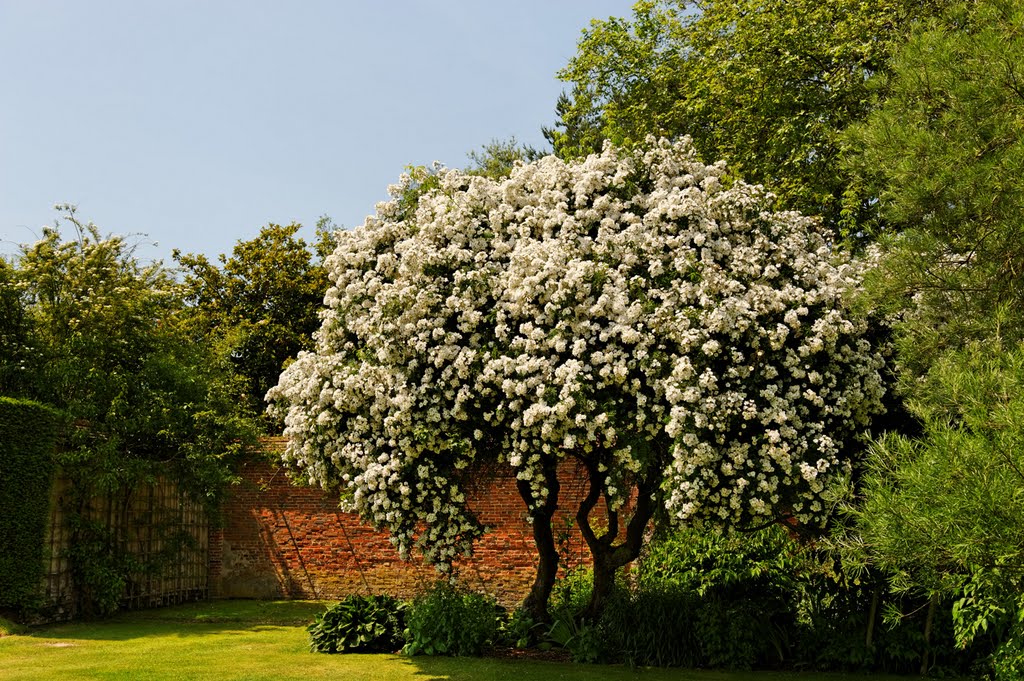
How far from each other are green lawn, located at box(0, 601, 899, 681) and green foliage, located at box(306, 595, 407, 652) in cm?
24

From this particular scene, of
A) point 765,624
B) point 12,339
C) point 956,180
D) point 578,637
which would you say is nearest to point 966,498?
point 956,180

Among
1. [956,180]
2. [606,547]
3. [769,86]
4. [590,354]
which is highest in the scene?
[769,86]

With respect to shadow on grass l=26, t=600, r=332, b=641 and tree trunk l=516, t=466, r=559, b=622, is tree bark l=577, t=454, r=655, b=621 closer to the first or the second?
tree trunk l=516, t=466, r=559, b=622

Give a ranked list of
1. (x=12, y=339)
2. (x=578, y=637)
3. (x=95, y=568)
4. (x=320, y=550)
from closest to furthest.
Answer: (x=578, y=637), (x=95, y=568), (x=12, y=339), (x=320, y=550)

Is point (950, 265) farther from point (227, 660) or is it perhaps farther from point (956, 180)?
point (227, 660)

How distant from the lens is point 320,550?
16.7m

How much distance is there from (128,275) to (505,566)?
7.85 metres

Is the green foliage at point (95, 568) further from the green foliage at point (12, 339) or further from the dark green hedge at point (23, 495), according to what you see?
the green foliage at point (12, 339)

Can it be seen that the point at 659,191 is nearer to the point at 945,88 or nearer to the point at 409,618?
the point at 945,88

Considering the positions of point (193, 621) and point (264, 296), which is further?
point (264, 296)

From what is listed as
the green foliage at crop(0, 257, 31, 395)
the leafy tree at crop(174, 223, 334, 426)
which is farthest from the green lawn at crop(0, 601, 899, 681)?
the leafy tree at crop(174, 223, 334, 426)

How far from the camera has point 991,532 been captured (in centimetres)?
529

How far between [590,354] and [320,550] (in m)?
9.54

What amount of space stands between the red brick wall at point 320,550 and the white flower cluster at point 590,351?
5278 mm
